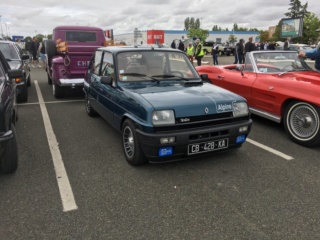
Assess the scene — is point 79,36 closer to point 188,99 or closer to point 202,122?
point 188,99

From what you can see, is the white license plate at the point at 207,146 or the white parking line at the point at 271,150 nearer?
the white license plate at the point at 207,146

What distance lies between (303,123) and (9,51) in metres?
7.84

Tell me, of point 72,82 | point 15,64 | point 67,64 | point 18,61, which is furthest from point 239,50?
point 15,64

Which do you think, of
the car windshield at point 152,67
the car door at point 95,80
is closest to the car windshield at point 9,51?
the car door at point 95,80

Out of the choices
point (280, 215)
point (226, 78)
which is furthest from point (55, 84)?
point (280, 215)

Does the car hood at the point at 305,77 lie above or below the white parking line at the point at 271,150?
above

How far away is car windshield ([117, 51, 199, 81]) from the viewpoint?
4.28m

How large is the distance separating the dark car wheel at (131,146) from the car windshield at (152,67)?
0.86 metres

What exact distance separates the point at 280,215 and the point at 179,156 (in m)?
1.26

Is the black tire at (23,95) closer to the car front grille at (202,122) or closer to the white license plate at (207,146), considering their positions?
the car front grille at (202,122)

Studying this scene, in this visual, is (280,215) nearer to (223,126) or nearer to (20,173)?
(223,126)

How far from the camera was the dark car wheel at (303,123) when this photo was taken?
4270 millimetres

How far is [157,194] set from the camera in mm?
3047

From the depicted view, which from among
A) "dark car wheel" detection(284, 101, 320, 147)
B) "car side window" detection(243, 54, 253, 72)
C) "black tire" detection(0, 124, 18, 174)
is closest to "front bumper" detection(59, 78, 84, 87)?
"car side window" detection(243, 54, 253, 72)
